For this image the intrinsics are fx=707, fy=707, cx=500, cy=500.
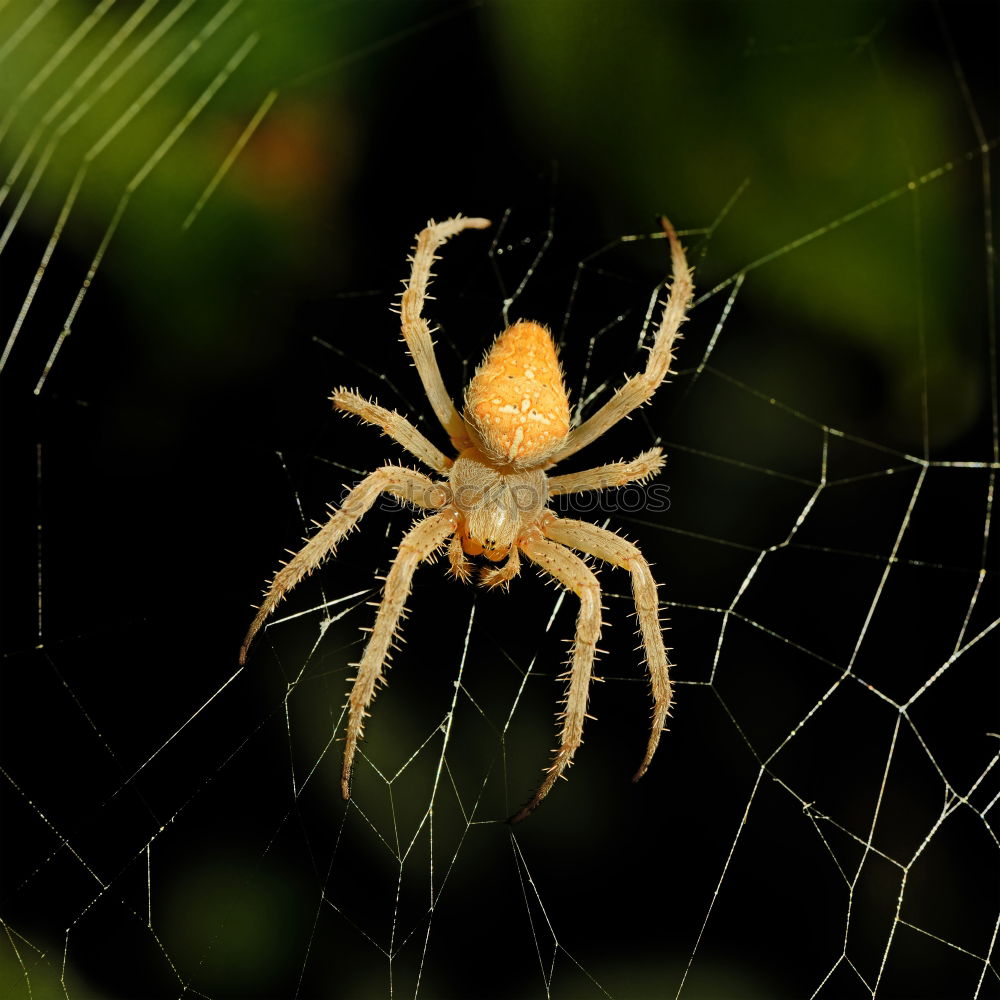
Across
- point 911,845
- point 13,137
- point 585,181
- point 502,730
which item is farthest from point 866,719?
point 13,137

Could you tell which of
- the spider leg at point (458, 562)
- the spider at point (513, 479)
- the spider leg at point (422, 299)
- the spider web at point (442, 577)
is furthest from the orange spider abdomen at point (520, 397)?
the spider web at point (442, 577)

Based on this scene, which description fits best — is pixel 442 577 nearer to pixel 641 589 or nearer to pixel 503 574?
pixel 503 574

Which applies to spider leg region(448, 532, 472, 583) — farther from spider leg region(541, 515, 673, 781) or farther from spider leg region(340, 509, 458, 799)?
spider leg region(541, 515, 673, 781)

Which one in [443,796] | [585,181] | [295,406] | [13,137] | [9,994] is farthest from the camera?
[295,406]

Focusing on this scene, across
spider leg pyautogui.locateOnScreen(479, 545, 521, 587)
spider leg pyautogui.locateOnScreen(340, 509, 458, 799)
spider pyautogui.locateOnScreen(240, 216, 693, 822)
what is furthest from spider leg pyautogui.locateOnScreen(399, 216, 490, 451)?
spider leg pyautogui.locateOnScreen(479, 545, 521, 587)

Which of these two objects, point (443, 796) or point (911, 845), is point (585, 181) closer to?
point (443, 796)
